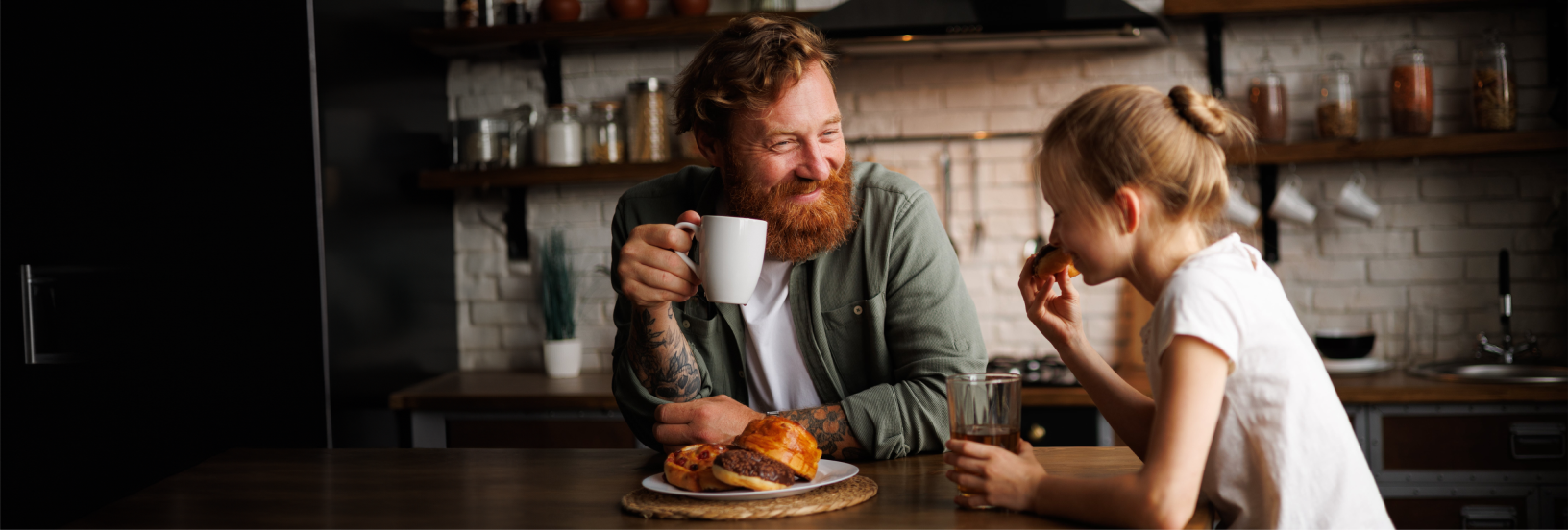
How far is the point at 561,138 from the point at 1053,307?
208 cm

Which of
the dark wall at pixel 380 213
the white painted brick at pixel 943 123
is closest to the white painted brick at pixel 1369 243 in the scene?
the white painted brick at pixel 943 123

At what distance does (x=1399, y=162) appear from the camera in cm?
290

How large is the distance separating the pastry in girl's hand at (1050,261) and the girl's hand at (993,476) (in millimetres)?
256

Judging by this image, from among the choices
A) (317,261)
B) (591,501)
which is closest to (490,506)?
(591,501)

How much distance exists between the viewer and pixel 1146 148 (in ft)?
3.22

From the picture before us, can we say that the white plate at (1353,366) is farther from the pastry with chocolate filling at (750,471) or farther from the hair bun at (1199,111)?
the pastry with chocolate filling at (750,471)

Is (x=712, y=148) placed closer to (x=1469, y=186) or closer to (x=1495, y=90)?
(x=1495, y=90)

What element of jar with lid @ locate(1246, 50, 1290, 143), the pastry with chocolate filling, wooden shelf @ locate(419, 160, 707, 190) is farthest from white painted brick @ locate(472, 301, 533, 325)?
the pastry with chocolate filling

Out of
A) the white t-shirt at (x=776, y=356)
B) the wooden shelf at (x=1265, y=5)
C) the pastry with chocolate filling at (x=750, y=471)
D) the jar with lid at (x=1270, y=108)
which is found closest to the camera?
the pastry with chocolate filling at (x=750, y=471)

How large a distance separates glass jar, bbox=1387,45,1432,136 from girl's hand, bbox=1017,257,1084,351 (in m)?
1.97

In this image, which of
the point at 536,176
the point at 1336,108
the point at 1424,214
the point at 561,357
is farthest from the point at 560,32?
the point at 1424,214

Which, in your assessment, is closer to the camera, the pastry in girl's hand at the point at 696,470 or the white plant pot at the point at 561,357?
the pastry in girl's hand at the point at 696,470

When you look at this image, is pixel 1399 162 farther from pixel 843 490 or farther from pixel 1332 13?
pixel 843 490

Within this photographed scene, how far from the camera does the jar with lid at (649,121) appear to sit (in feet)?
9.77
